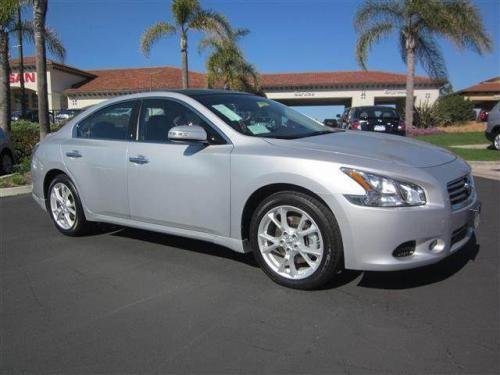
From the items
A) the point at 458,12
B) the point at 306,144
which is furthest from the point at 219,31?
the point at 306,144

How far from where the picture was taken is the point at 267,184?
159 inches

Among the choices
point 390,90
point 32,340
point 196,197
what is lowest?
point 32,340

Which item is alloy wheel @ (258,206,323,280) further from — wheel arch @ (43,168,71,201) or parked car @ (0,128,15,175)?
parked car @ (0,128,15,175)

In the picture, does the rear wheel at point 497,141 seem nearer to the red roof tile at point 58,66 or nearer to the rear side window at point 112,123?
the rear side window at point 112,123

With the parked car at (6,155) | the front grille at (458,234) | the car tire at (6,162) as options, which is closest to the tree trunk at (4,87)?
the parked car at (6,155)

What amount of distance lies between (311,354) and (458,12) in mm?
23779

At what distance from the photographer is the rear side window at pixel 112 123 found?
16.9 feet

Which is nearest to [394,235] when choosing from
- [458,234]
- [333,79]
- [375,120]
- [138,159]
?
[458,234]

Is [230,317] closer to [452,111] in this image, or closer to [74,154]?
[74,154]

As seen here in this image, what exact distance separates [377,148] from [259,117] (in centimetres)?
119

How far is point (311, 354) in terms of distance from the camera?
3027 millimetres

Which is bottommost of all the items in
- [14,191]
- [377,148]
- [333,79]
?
[14,191]

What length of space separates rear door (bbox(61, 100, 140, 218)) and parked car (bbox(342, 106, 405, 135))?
1328cm

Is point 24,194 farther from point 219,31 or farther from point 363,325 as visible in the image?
point 219,31
